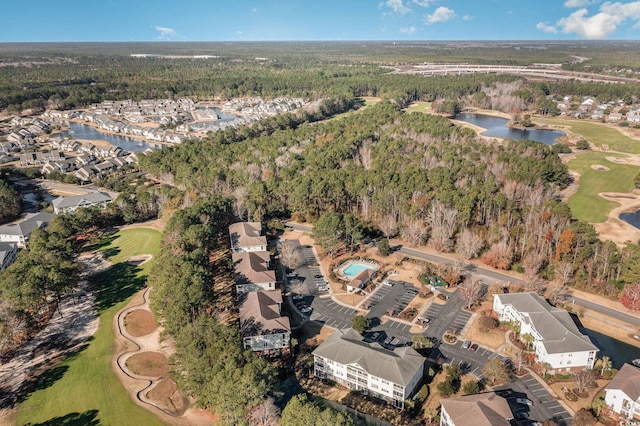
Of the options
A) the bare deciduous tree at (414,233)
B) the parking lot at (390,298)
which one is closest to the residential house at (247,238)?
the parking lot at (390,298)

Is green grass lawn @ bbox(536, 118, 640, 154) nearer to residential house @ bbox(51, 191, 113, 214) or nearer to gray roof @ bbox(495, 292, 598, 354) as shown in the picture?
gray roof @ bbox(495, 292, 598, 354)

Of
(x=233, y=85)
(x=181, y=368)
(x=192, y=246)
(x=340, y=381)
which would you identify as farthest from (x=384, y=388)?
(x=233, y=85)

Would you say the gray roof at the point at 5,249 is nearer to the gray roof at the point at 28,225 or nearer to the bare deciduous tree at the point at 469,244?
the gray roof at the point at 28,225

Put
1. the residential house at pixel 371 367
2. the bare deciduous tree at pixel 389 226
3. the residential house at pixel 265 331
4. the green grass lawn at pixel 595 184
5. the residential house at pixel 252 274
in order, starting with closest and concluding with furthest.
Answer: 1. the residential house at pixel 371 367
2. the residential house at pixel 265 331
3. the residential house at pixel 252 274
4. the bare deciduous tree at pixel 389 226
5. the green grass lawn at pixel 595 184

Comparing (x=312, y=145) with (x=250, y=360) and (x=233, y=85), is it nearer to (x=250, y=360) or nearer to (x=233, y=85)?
(x=250, y=360)

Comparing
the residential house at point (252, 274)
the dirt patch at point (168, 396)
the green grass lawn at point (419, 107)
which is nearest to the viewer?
the dirt patch at point (168, 396)

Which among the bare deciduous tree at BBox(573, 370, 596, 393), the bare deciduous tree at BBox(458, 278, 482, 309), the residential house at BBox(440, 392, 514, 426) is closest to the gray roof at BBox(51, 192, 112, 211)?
the bare deciduous tree at BBox(458, 278, 482, 309)
